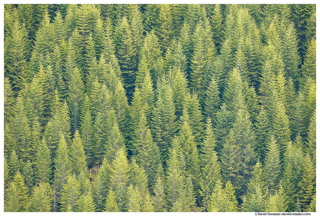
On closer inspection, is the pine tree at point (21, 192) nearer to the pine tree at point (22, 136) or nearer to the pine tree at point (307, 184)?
the pine tree at point (22, 136)

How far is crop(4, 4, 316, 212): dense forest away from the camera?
10219 centimetres

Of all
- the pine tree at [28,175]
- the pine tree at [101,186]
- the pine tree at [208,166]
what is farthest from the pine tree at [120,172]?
the pine tree at [28,175]

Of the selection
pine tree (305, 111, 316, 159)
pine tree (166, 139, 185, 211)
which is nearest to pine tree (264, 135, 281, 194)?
pine tree (305, 111, 316, 159)

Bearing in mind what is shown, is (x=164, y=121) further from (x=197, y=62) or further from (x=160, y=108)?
(x=197, y=62)

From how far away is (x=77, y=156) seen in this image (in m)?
106

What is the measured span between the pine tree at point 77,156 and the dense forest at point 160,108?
0.15m

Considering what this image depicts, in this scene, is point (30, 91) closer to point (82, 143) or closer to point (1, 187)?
point (82, 143)

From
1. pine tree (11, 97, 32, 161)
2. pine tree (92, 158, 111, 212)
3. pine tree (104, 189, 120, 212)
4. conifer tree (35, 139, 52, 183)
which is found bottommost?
pine tree (104, 189, 120, 212)

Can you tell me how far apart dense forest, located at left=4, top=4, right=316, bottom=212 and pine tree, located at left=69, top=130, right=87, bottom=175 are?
6.0 inches

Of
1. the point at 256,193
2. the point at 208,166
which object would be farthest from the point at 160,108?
the point at 256,193

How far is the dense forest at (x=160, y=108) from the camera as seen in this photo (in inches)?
4023

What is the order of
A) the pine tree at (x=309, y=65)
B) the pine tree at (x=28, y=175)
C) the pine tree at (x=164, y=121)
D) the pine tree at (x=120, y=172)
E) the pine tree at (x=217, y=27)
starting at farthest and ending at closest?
the pine tree at (x=217, y=27)
the pine tree at (x=309, y=65)
the pine tree at (x=164, y=121)
the pine tree at (x=28, y=175)
the pine tree at (x=120, y=172)

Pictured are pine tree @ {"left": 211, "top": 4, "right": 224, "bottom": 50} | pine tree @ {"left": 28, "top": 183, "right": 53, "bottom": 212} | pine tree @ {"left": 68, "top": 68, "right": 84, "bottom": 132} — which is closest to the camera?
pine tree @ {"left": 28, "top": 183, "right": 53, "bottom": 212}

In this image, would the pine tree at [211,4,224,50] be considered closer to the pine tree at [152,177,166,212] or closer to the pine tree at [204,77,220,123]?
the pine tree at [204,77,220,123]
